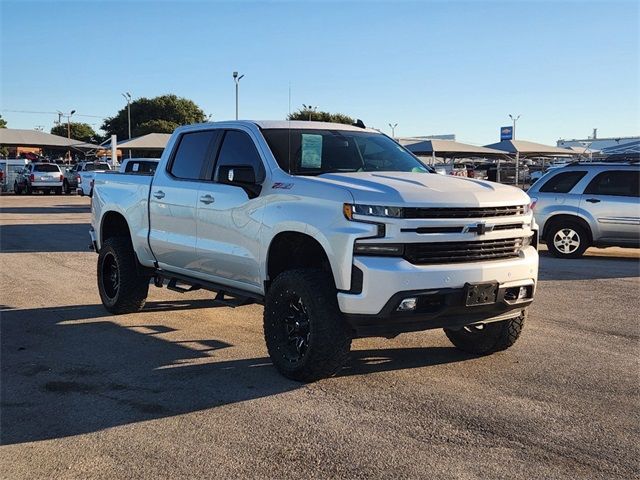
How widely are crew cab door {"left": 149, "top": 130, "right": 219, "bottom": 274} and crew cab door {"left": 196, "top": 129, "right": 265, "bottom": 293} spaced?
0.16 meters

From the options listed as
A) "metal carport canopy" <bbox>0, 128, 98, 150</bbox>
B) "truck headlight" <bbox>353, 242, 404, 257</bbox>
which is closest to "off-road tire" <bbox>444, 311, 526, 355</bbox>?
"truck headlight" <bbox>353, 242, 404, 257</bbox>

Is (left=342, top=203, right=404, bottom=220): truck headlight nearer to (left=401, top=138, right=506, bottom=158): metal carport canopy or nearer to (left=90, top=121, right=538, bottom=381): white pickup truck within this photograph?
(left=90, top=121, right=538, bottom=381): white pickup truck

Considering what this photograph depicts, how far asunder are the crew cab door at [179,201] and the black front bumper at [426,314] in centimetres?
235

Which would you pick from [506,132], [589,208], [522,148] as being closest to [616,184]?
[589,208]

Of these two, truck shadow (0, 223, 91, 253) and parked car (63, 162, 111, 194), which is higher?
parked car (63, 162, 111, 194)

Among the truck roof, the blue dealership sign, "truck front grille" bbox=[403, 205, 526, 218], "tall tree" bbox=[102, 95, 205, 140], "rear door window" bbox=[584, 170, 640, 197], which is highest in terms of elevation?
"tall tree" bbox=[102, 95, 205, 140]

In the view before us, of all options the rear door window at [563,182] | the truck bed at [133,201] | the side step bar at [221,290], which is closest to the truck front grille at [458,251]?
the side step bar at [221,290]

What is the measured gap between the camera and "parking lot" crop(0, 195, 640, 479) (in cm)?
392

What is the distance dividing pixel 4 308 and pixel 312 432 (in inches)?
209

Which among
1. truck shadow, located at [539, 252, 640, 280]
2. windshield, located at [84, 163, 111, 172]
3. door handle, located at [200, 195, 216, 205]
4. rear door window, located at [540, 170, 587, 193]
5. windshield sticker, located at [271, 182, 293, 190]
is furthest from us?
windshield, located at [84, 163, 111, 172]

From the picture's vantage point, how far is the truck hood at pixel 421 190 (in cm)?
486

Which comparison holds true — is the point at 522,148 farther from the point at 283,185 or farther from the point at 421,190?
the point at 421,190

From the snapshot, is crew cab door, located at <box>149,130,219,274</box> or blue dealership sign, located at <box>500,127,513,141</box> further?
blue dealership sign, located at <box>500,127,513,141</box>

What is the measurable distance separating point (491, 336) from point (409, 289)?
168 centimetres
